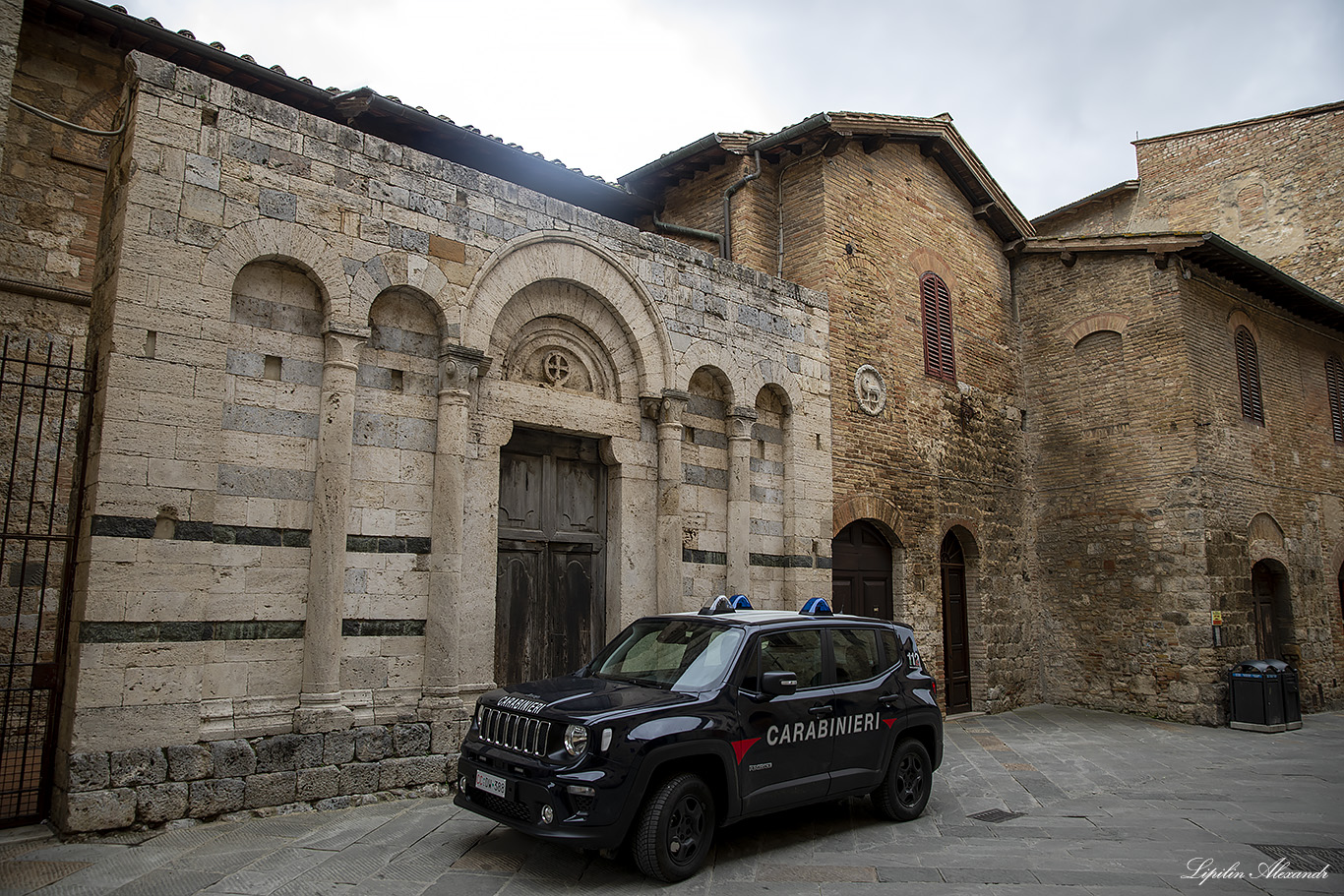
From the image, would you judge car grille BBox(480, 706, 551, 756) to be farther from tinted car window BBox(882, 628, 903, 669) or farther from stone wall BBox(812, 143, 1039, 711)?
stone wall BBox(812, 143, 1039, 711)

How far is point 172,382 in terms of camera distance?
20.2 feet

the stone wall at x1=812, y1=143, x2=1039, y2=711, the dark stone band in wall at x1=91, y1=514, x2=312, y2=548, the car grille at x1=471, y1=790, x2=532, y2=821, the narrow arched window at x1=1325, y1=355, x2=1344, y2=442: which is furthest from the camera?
the narrow arched window at x1=1325, y1=355, x2=1344, y2=442

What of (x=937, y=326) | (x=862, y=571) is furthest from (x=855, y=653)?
(x=937, y=326)

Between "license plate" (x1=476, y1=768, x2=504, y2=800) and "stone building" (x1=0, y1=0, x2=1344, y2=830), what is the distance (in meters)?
1.78

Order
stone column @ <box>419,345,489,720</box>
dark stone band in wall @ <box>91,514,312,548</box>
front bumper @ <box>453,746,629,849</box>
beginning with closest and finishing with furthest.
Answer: front bumper @ <box>453,746,629,849</box> → dark stone band in wall @ <box>91,514,312,548</box> → stone column @ <box>419,345,489,720</box>

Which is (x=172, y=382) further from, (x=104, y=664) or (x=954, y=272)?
(x=954, y=272)

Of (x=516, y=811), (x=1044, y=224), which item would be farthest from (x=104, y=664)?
(x=1044, y=224)

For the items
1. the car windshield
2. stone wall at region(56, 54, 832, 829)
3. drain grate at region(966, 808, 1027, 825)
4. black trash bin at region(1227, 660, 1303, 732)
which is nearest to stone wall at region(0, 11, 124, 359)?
stone wall at region(56, 54, 832, 829)

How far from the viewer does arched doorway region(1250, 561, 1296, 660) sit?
14.8 m

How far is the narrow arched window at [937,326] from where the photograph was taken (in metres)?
13.6

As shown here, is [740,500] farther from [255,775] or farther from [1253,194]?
[1253,194]

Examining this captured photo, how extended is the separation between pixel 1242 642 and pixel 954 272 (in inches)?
289

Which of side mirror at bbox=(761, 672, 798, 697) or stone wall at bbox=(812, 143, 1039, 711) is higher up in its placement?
stone wall at bbox=(812, 143, 1039, 711)

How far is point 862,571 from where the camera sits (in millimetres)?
12180
